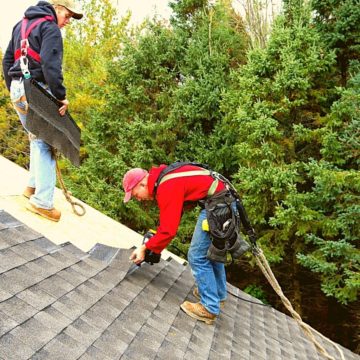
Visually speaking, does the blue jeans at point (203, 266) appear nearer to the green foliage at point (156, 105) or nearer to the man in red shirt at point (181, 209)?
the man in red shirt at point (181, 209)

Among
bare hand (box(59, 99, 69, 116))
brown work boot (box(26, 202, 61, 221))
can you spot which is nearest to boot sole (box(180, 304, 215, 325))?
brown work boot (box(26, 202, 61, 221))

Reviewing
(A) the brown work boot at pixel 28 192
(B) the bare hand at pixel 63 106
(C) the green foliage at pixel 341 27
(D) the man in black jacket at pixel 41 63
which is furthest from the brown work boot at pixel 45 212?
(C) the green foliage at pixel 341 27

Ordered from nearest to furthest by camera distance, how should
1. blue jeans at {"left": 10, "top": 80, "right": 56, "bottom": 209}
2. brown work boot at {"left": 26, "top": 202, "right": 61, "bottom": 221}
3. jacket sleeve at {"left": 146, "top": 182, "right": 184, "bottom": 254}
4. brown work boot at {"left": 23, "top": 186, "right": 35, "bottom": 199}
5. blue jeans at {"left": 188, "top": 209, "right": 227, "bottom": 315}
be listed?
1. jacket sleeve at {"left": 146, "top": 182, "right": 184, "bottom": 254}
2. blue jeans at {"left": 188, "top": 209, "right": 227, "bottom": 315}
3. blue jeans at {"left": 10, "top": 80, "right": 56, "bottom": 209}
4. brown work boot at {"left": 26, "top": 202, "right": 61, "bottom": 221}
5. brown work boot at {"left": 23, "top": 186, "right": 35, "bottom": 199}

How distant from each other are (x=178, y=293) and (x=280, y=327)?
1539mm

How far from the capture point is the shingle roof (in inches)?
76.8

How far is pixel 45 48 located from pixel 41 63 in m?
0.12

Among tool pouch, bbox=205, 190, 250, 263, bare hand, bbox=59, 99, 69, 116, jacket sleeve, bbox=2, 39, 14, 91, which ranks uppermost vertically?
jacket sleeve, bbox=2, 39, 14, 91

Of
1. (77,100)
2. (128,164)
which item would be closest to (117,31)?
(77,100)

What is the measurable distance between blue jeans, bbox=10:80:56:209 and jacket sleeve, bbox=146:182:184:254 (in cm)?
131

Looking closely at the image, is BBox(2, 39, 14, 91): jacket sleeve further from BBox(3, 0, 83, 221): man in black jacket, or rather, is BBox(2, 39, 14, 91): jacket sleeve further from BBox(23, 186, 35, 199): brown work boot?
BBox(23, 186, 35, 199): brown work boot

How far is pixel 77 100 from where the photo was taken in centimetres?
1340

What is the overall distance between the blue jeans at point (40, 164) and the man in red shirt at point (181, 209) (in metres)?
1.00

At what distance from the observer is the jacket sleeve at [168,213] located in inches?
110

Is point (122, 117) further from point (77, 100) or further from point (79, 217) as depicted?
point (79, 217)
